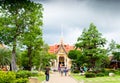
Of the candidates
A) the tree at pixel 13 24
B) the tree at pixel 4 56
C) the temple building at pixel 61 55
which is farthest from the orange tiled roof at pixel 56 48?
the tree at pixel 13 24

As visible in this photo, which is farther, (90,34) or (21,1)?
Result: (90,34)

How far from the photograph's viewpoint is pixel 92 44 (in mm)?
50219

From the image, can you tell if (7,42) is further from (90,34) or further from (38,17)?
(90,34)

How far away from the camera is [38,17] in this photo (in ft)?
131

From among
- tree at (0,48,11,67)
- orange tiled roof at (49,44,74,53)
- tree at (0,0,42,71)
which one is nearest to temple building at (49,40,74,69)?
orange tiled roof at (49,44,74,53)

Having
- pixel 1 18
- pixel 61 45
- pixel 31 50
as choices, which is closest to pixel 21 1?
pixel 1 18

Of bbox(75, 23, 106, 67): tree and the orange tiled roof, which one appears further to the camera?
the orange tiled roof

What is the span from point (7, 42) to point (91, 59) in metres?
16.5

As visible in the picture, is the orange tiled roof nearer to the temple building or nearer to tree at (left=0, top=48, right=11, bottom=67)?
the temple building

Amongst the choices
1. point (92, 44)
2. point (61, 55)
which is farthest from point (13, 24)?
point (61, 55)

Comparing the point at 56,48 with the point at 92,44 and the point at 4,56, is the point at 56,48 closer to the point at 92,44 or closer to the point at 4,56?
the point at 4,56

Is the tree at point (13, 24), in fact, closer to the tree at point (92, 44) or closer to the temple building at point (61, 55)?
the tree at point (92, 44)

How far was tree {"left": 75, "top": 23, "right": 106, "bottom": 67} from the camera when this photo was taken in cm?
4988

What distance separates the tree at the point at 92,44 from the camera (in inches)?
1964
